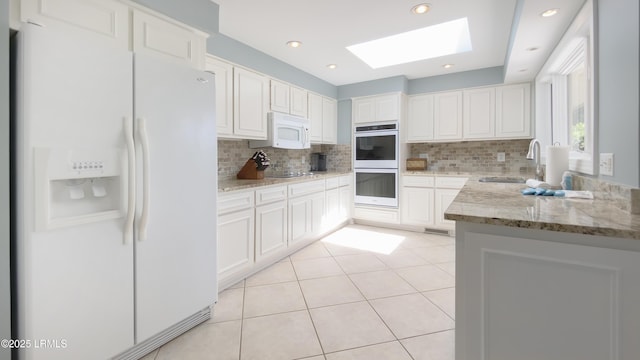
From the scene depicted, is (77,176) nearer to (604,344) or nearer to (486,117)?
(604,344)

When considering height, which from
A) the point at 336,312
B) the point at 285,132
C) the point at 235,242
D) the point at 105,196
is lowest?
the point at 336,312

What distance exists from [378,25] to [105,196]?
2.48m

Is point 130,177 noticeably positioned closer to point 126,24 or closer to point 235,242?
point 126,24

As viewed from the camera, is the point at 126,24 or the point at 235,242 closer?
the point at 126,24

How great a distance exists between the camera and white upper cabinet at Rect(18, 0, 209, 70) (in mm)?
1414

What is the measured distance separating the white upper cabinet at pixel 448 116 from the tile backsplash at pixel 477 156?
362 mm

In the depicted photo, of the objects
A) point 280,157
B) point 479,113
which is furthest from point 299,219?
point 479,113

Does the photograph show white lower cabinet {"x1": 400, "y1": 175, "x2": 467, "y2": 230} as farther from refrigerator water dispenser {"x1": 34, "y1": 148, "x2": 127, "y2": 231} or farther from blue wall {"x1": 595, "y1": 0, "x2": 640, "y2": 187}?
refrigerator water dispenser {"x1": 34, "y1": 148, "x2": 127, "y2": 231}

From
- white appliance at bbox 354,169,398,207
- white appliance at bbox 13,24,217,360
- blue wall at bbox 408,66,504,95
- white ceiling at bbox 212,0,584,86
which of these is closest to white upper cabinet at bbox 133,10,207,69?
white appliance at bbox 13,24,217,360

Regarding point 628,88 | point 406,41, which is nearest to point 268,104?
point 406,41

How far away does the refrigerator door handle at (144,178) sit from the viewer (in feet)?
4.88

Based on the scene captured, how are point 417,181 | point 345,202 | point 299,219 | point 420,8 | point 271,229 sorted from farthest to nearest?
point 345,202 → point 417,181 → point 299,219 → point 271,229 → point 420,8

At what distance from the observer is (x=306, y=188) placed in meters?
3.45

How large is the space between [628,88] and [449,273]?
1977mm
